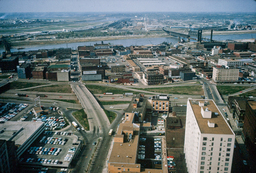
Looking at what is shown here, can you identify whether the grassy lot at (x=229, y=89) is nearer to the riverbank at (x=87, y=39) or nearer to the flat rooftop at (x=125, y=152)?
the flat rooftop at (x=125, y=152)

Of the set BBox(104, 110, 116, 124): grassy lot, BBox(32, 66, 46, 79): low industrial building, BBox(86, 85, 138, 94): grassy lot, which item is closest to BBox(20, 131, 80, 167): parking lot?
BBox(104, 110, 116, 124): grassy lot

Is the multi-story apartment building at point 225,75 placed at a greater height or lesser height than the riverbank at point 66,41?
lesser

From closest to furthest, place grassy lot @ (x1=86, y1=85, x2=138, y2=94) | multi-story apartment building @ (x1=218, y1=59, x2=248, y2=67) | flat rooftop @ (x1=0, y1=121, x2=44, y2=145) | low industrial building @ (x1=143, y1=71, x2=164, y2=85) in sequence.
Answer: flat rooftop @ (x1=0, y1=121, x2=44, y2=145) < grassy lot @ (x1=86, y1=85, x2=138, y2=94) < low industrial building @ (x1=143, y1=71, x2=164, y2=85) < multi-story apartment building @ (x1=218, y1=59, x2=248, y2=67)

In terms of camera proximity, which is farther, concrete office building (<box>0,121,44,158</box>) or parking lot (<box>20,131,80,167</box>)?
concrete office building (<box>0,121,44,158</box>)

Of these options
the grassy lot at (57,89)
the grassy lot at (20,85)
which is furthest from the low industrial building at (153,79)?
the grassy lot at (20,85)

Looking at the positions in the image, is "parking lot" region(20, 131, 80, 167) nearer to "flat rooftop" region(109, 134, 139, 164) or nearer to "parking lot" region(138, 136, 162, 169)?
"flat rooftop" region(109, 134, 139, 164)

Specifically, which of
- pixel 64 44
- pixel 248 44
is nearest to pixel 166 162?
pixel 248 44

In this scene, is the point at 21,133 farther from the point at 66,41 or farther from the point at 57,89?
the point at 66,41
